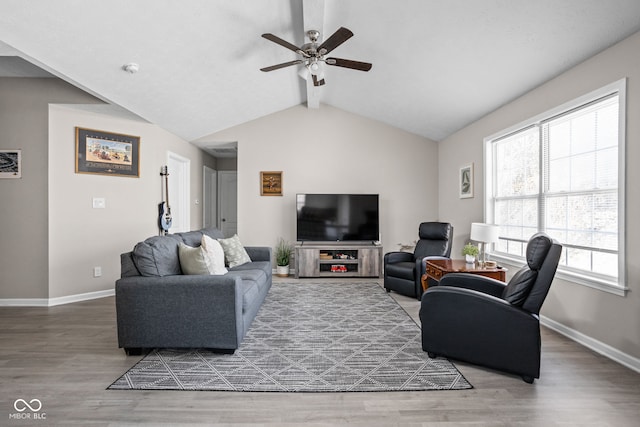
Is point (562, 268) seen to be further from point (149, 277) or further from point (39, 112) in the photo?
point (39, 112)

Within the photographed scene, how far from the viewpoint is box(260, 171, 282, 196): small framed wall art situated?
5.95 m

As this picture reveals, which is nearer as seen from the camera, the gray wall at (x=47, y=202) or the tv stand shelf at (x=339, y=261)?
the gray wall at (x=47, y=202)

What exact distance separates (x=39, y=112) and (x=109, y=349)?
311 cm

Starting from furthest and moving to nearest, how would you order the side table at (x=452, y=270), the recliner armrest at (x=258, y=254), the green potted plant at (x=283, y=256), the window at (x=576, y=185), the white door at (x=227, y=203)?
the white door at (x=227, y=203), the green potted plant at (x=283, y=256), the recliner armrest at (x=258, y=254), the side table at (x=452, y=270), the window at (x=576, y=185)

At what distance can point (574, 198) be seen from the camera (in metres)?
3.06

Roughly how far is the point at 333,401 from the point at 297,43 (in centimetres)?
352

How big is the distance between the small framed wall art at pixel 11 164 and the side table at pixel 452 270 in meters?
4.96

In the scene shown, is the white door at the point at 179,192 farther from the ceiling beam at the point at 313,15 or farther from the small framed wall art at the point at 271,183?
the ceiling beam at the point at 313,15

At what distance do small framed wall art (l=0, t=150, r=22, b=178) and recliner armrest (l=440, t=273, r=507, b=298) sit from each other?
16.2 feet

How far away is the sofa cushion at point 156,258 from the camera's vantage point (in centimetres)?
265

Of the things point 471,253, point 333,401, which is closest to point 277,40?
point 333,401

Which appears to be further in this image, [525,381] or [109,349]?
[109,349]

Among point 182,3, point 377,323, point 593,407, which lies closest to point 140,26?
point 182,3

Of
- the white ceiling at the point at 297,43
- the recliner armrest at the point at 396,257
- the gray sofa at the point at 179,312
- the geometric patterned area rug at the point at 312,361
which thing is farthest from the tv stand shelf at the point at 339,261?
the gray sofa at the point at 179,312
